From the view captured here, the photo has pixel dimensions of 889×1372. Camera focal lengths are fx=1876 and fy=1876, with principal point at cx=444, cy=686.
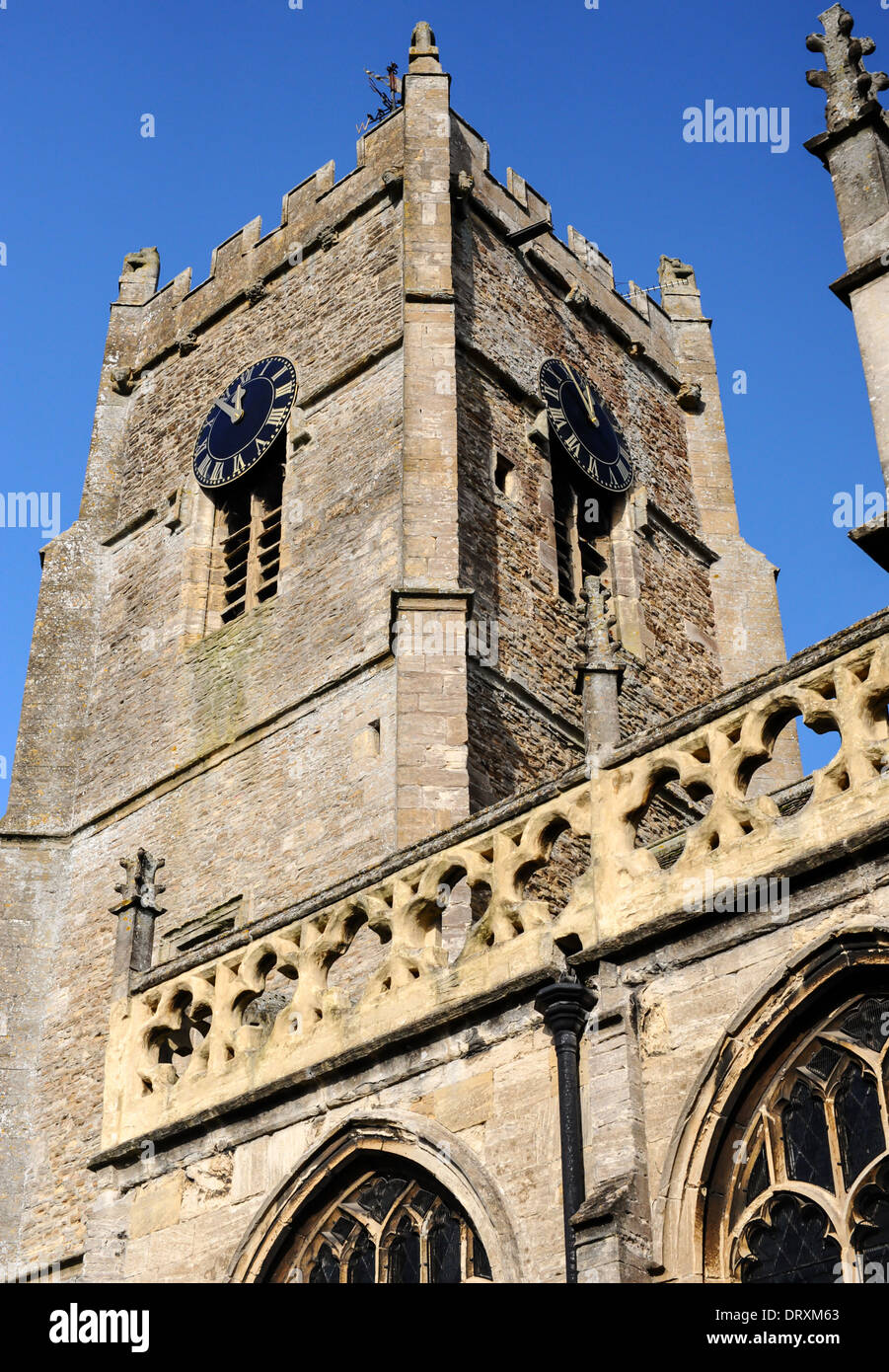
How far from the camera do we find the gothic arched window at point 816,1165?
22.5 ft

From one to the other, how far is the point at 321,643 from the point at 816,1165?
11369 mm

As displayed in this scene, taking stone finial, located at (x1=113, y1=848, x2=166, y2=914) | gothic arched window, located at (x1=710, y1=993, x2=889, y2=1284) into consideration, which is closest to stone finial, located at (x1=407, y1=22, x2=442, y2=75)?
stone finial, located at (x1=113, y1=848, x2=166, y2=914)

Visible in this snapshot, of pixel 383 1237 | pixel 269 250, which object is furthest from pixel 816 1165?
pixel 269 250

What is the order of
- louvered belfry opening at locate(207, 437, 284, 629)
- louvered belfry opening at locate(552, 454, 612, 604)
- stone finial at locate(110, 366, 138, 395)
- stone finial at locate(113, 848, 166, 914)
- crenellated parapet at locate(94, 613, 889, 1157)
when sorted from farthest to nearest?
stone finial at locate(110, 366, 138, 395), louvered belfry opening at locate(552, 454, 612, 604), louvered belfry opening at locate(207, 437, 284, 629), stone finial at locate(113, 848, 166, 914), crenellated parapet at locate(94, 613, 889, 1157)

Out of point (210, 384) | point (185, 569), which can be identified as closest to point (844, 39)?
point (185, 569)

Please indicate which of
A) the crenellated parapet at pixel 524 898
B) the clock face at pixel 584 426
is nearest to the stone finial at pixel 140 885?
the crenellated parapet at pixel 524 898

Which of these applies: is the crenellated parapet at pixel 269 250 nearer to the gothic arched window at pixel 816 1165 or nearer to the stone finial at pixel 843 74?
the stone finial at pixel 843 74

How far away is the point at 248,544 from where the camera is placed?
20.4 metres

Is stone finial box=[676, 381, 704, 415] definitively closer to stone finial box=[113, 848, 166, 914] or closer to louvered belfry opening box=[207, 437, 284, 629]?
louvered belfry opening box=[207, 437, 284, 629]

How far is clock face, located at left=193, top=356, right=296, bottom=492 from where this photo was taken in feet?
67.7

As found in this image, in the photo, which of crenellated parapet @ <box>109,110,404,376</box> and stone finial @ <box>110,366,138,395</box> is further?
stone finial @ <box>110,366,138,395</box>

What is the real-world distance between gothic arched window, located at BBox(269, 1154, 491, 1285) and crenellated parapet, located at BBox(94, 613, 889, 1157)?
1.93 ft

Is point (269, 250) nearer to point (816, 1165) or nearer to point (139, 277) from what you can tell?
point (139, 277)

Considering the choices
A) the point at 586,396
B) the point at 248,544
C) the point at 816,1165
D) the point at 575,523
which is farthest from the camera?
the point at 586,396
